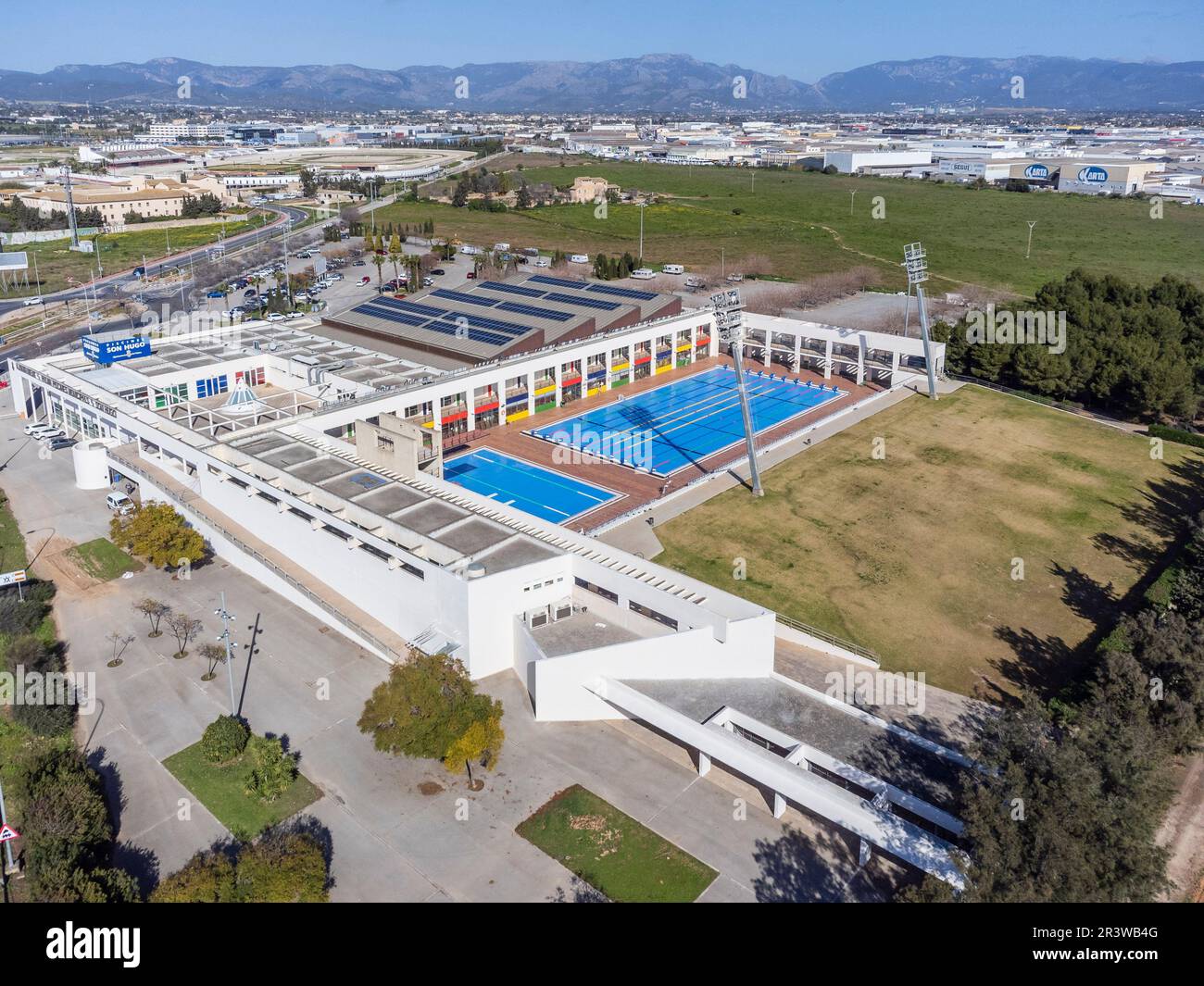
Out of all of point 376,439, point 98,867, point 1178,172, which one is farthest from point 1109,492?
point 1178,172

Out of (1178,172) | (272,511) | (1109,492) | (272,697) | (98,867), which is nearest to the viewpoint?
(98,867)

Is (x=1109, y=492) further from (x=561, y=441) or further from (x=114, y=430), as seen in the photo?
(x=114, y=430)

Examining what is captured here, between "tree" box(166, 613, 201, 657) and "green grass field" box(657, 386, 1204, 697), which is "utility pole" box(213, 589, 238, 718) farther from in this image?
"green grass field" box(657, 386, 1204, 697)

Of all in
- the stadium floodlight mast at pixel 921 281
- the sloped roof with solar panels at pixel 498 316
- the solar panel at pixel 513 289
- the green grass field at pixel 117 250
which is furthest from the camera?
the green grass field at pixel 117 250

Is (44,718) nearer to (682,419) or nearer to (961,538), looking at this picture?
(961,538)

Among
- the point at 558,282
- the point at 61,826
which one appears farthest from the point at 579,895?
the point at 558,282

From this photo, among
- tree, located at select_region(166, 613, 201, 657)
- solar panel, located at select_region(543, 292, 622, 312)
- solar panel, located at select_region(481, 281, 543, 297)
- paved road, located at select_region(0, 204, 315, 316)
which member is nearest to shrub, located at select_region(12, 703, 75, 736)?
tree, located at select_region(166, 613, 201, 657)

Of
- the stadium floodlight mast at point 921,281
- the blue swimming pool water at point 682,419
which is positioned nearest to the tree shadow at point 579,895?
the blue swimming pool water at point 682,419

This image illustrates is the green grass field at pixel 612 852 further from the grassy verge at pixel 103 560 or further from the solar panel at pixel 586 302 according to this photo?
the solar panel at pixel 586 302
